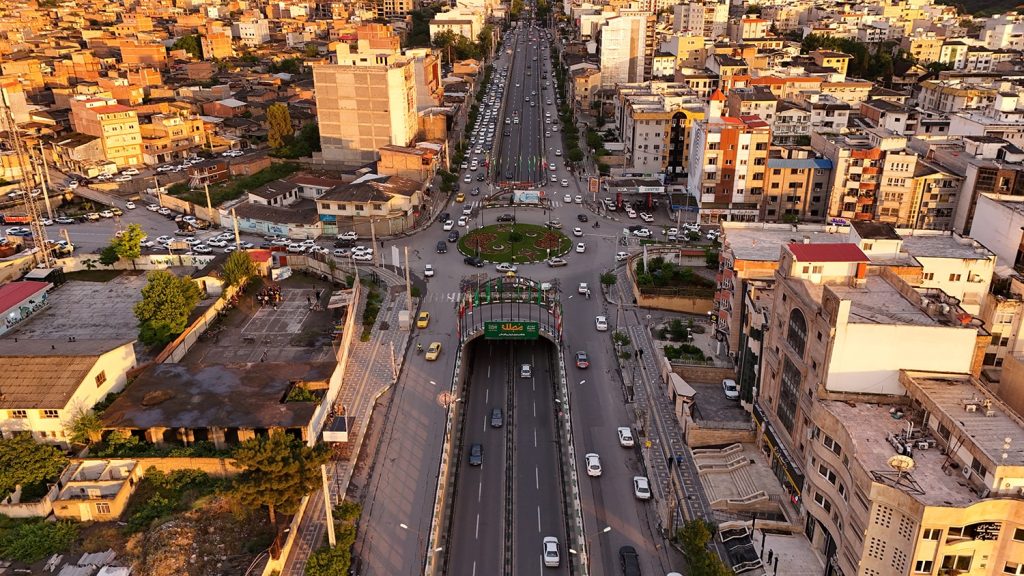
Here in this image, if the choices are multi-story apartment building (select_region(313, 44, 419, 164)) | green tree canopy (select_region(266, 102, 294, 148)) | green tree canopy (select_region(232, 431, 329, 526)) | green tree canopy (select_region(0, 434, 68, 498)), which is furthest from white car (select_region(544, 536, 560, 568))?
green tree canopy (select_region(266, 102, 294, 148))

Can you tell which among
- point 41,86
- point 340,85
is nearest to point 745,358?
point 340,85

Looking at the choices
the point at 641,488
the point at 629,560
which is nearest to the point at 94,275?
the point at 641,488

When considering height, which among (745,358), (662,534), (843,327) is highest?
(843,327)

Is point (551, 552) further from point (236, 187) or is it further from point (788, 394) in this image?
point (236, 187)

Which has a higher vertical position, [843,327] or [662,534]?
[843,327]

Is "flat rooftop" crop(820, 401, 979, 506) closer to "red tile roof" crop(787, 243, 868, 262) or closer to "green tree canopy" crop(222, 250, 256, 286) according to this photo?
"red tile roof" crop(787, 243, 868, 262)

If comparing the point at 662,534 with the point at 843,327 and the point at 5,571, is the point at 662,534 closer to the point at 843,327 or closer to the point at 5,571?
the point at 843,327

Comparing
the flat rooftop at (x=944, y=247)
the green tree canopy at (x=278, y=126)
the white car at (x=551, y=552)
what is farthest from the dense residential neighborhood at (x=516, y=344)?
the green tree canopy at (x=278, y=126)
